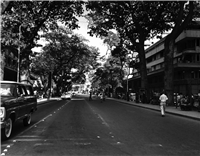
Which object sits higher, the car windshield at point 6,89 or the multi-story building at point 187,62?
the multi-story building at point 187,62

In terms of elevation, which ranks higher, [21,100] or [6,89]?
[6,89]

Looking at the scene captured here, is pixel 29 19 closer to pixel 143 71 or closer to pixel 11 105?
pixel 11 105

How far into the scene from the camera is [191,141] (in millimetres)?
7691

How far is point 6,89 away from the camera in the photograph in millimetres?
8594

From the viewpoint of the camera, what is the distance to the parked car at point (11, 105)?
23.2ft

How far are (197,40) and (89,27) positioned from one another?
68.6 ft

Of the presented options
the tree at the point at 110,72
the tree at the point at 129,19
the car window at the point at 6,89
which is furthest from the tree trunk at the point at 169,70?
the tree at the point at 110,72

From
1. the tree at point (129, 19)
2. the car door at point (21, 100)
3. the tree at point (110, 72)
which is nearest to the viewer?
the car door at point (21, 100)

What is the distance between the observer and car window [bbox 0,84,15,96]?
8.43 m

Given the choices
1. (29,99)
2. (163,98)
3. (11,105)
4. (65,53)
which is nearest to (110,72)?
(65,53)

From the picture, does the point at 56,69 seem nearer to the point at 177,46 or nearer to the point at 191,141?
the point at 177,46

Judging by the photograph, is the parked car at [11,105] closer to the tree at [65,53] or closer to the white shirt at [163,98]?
the white shirt at [163,98]

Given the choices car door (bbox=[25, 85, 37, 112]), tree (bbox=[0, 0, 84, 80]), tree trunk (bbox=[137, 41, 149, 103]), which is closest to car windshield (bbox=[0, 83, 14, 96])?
car door (bbox=[25, 85, 37, 112])

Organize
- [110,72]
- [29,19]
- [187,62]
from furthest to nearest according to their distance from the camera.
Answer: [110,72], [187,62], [29,19]
